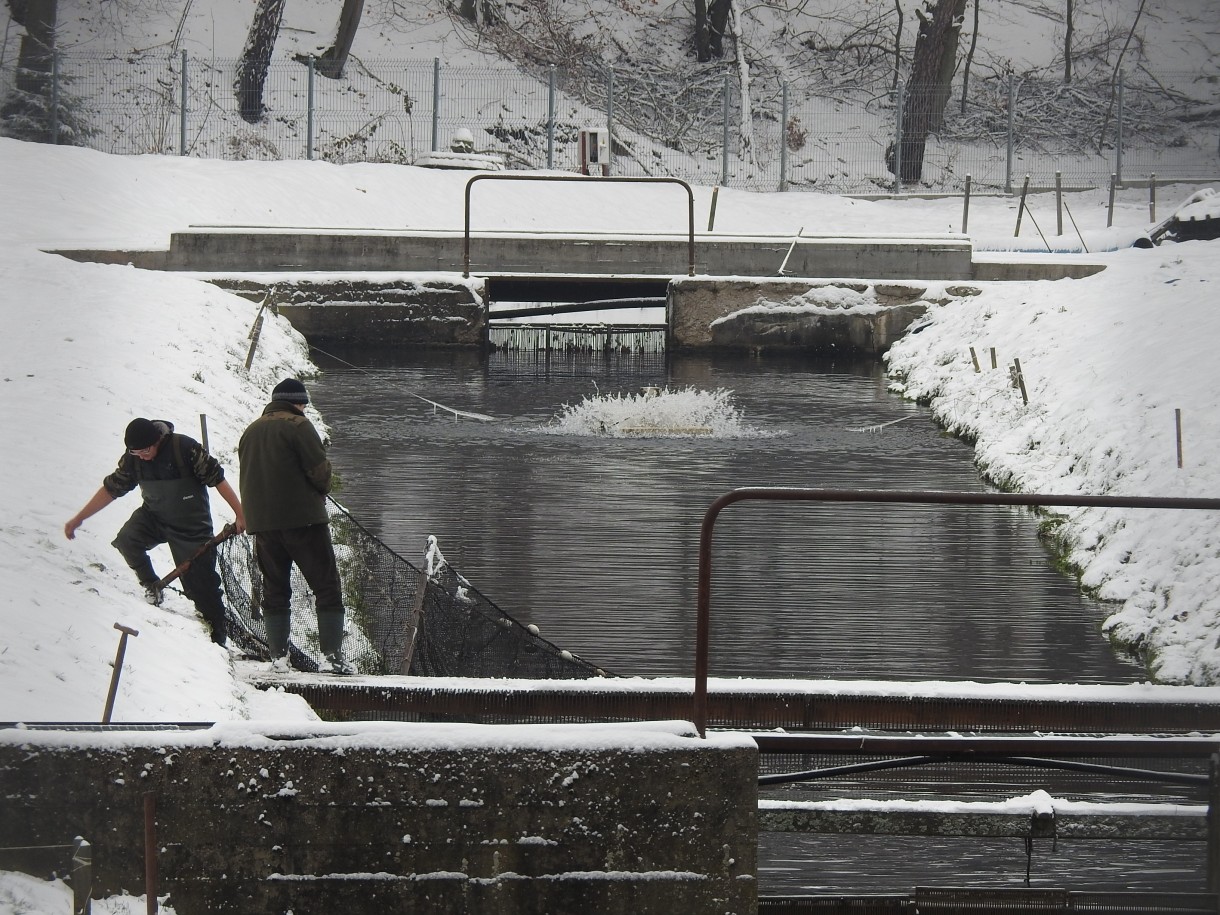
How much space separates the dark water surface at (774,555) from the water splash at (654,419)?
299mm

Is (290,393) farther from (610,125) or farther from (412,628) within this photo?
(610,125)

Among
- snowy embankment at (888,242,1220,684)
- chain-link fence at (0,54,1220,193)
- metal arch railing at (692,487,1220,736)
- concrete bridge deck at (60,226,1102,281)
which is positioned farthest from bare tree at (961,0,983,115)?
metal arch railing at (692,487,1220,736)

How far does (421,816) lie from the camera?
18.9 feet

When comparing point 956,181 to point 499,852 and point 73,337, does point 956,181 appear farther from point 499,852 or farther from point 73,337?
point 499,852

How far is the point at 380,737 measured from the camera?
18.8ft

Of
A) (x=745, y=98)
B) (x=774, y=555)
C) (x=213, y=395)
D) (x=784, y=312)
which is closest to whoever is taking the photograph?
(x=774, y=555)

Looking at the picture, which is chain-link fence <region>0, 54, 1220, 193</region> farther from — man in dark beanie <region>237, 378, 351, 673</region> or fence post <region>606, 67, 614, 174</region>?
man in dark beanie <region>237, 378, 351, 673</region>

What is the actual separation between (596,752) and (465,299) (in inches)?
747

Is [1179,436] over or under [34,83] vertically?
under

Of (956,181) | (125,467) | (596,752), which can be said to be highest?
(956,181)

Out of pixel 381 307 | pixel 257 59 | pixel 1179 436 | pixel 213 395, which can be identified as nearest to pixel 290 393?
pixel 213 395

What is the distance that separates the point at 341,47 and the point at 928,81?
593 inches

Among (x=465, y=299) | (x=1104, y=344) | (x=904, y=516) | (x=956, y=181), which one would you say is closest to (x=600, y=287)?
(x=465, y=299)

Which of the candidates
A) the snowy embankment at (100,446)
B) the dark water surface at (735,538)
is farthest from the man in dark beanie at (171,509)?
the dark water surface at (735,538)
